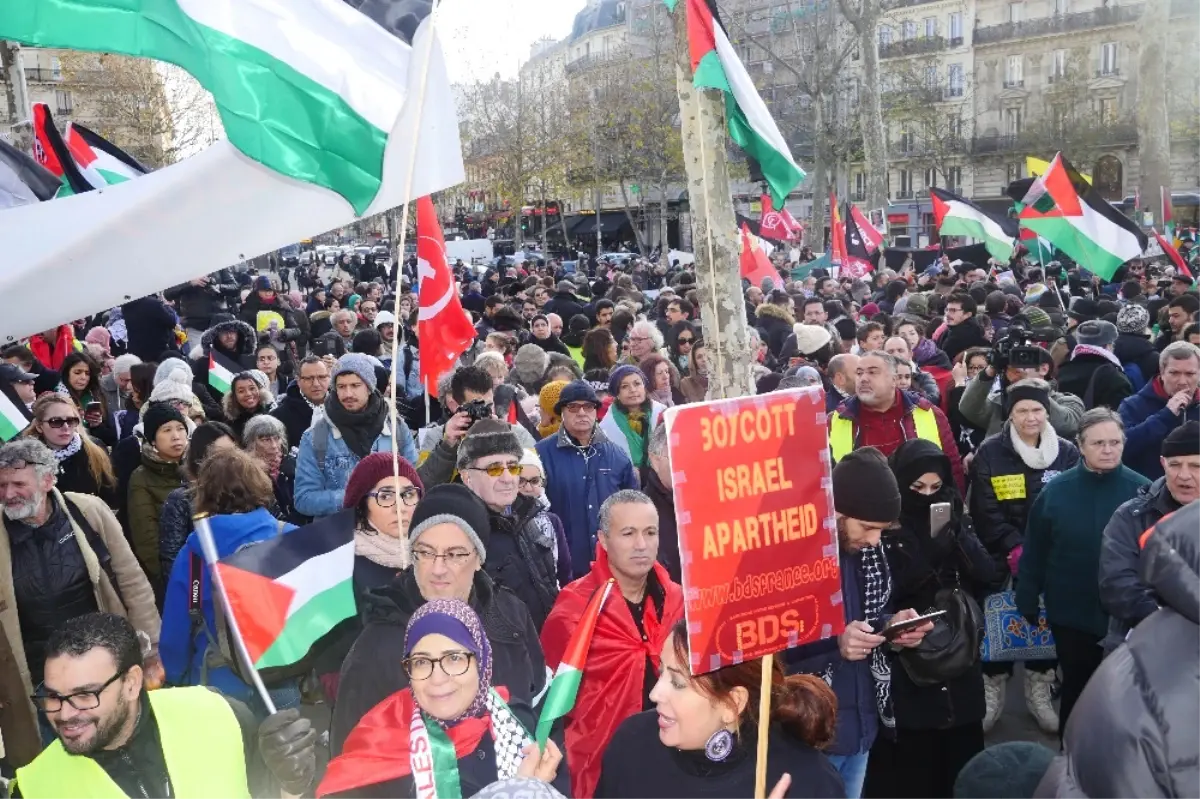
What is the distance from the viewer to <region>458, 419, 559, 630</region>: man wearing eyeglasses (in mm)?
4402

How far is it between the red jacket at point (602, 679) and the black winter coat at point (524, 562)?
1.59 ft

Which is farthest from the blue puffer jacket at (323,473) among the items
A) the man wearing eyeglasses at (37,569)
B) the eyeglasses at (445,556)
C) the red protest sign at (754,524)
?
the red protest sign at (754,524)

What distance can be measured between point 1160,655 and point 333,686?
110 inches

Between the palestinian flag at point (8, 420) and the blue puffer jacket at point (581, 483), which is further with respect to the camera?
the blue puffer jacket at point (581, 483)

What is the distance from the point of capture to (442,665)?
2.98m

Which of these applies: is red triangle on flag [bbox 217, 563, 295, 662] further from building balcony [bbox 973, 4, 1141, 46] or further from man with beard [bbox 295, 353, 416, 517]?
building balcony [bbox 973, 4, 1141, 46]

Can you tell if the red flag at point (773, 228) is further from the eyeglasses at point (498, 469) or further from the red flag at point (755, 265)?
the eyeglasses at point (498, 469)

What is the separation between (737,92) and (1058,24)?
178 feet

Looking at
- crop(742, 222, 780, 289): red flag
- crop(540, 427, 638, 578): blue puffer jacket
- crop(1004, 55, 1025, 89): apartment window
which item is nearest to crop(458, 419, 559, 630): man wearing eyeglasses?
crop(540, 427, 638, 578): blue puffer jacket

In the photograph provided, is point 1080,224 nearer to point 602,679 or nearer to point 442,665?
point 602,679

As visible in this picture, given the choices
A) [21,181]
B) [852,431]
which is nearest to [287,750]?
[21,181]

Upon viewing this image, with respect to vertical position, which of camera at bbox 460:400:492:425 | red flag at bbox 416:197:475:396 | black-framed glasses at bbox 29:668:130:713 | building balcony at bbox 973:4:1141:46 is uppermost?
building balcony at bbox 973:4:1141:46

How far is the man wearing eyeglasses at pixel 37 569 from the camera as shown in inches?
A: 177

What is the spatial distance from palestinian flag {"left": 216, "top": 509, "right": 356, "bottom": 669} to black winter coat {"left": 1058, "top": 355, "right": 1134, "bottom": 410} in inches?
212
